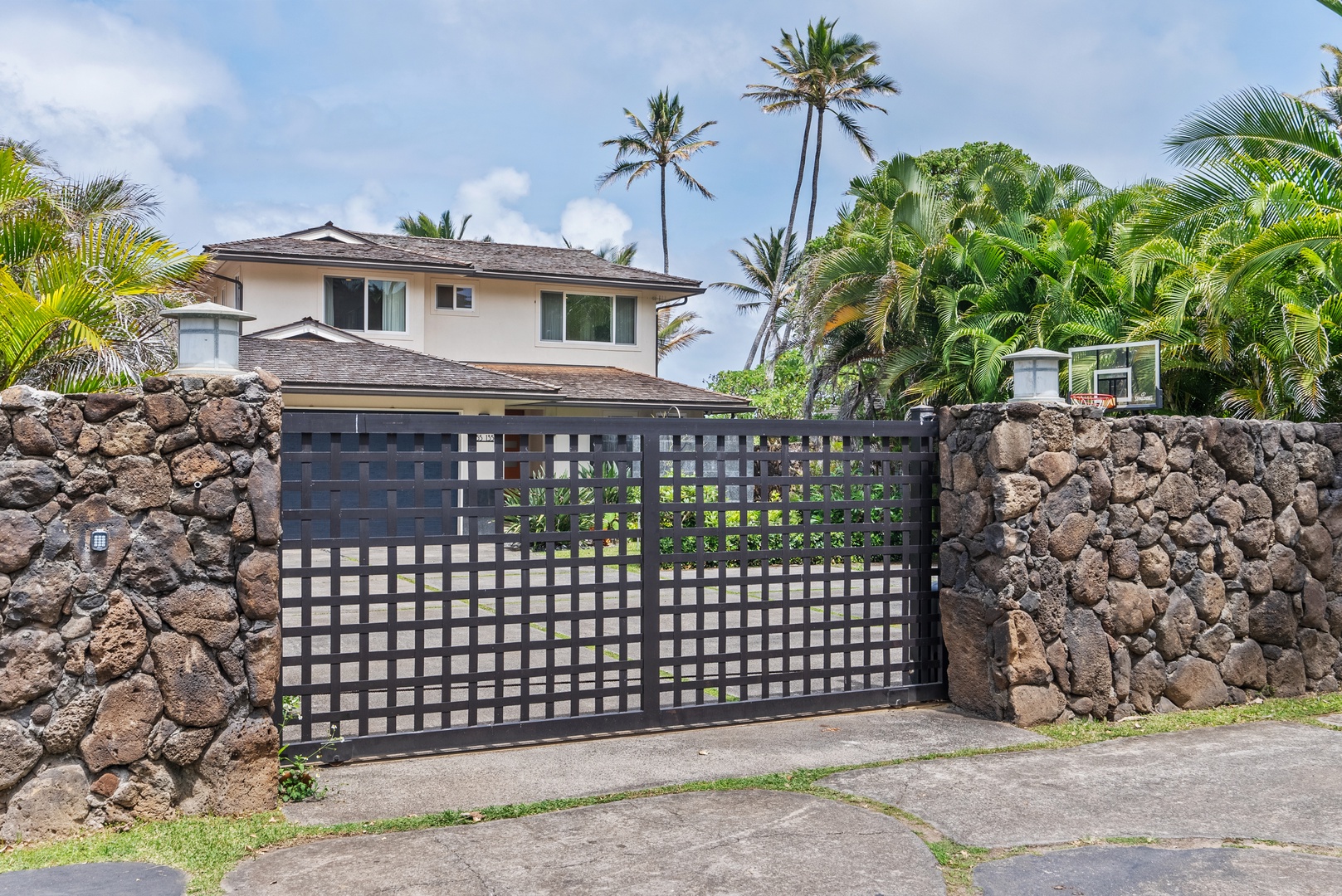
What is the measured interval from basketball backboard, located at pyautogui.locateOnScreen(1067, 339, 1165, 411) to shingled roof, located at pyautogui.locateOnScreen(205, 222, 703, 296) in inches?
A: 556

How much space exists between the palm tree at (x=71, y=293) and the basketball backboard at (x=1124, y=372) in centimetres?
920

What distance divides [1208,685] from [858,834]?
13.6ft

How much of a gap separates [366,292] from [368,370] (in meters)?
4.27

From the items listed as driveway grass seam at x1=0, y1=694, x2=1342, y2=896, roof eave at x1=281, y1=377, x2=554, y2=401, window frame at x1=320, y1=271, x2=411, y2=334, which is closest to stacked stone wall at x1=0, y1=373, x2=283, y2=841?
driveway grass seam at x1=0, y1=694, x2=1342, y2=896

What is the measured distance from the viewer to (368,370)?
1988cm

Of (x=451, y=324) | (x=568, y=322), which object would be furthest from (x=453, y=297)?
(x=568, y=322)

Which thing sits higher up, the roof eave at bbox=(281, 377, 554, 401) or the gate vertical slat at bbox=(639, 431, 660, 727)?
the roof eave at bbox=(281, 377, 554, 401)

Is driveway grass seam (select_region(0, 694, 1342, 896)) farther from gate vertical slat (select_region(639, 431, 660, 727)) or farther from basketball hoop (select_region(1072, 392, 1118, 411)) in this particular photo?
basketball hoop (select_region(1072, 392, 1118, 411))

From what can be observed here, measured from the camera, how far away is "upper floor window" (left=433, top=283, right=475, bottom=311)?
24531 millimetres

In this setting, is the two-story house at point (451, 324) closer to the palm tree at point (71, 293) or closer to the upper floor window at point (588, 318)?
the upper floor window at point (588, 318)

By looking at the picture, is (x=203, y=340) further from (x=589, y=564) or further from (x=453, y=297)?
(x=453, y=297)

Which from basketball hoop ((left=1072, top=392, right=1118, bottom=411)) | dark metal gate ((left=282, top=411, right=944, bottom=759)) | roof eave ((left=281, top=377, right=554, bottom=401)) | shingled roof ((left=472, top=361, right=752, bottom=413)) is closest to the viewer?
dark metal gate ((left=282, top=411, right=944, bottom=759))

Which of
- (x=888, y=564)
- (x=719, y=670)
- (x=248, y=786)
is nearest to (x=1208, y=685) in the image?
Answer: (x=888, y=564)

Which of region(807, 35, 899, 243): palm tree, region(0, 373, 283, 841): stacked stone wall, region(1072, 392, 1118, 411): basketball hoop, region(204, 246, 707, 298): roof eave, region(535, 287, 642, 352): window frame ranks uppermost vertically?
region(807, 35, 899, 243): palm tree
